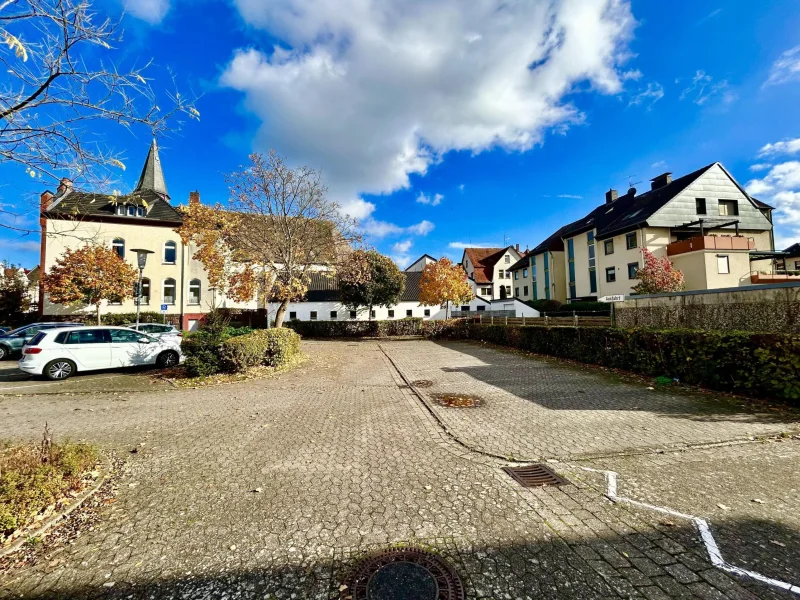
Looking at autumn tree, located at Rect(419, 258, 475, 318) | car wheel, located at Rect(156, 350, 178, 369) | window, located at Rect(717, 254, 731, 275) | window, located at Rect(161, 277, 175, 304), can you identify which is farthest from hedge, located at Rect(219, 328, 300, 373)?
window, located at Rect(717, 254, 731, 275)

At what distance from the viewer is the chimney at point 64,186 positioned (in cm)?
340

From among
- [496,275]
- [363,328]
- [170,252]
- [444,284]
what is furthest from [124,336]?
[496,275]

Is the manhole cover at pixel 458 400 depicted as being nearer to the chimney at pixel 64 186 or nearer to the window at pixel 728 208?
the chimney at pixel 64 186

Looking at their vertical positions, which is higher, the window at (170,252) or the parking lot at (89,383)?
the window at (170,252)

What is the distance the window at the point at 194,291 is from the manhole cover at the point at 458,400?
29574 mm

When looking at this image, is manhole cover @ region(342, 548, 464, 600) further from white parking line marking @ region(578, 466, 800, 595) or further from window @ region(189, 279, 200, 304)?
window @ region(189, 279, 200, 304)

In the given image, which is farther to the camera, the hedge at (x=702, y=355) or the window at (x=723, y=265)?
the window at (x=723, y=265)

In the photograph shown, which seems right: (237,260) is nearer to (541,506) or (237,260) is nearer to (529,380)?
(529,380)

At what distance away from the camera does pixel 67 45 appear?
2934 mm

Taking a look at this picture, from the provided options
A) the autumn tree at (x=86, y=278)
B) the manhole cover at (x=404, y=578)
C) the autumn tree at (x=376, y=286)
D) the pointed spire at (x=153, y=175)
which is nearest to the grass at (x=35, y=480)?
the manhole cover at (x=404, y=578)

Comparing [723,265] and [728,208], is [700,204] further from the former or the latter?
[723,265]

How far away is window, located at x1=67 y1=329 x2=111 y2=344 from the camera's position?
10.7 metres

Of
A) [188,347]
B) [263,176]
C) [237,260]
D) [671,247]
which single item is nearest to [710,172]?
[671,247]

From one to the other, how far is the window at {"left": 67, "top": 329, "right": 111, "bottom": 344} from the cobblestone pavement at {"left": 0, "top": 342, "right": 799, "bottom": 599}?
5.71m
